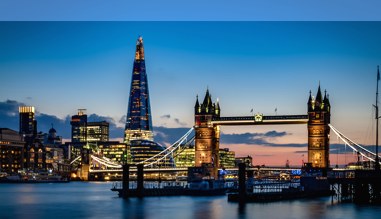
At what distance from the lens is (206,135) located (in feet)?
428

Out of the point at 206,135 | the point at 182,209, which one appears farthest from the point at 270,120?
the point at 182,209

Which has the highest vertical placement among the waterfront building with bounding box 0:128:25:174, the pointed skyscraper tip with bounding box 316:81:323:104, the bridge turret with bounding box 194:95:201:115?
the pointed skyscraper tip with bounding box 316:81:323:104

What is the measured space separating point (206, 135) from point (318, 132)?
19.2 meters

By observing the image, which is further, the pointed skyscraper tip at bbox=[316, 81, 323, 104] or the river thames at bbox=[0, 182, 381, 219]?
the pointed skyscraper tip at bbox=[316, 81, 323, 104]

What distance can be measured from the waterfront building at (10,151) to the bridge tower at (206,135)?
69.1m

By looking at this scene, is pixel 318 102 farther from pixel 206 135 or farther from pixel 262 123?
pixel 206 135

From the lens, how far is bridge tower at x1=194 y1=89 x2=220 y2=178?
130 m

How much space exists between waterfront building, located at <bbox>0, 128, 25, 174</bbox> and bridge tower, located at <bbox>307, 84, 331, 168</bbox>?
87.8m

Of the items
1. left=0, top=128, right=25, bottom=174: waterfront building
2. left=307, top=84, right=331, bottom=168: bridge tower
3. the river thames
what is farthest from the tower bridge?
left=0, top=128, right=25, bottom=174: waterfront building

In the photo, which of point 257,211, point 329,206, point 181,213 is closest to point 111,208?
point 181,213

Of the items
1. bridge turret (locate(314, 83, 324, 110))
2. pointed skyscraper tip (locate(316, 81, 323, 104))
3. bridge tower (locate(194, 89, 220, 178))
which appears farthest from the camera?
bridge tower (locate(194, 89, 220, 178))

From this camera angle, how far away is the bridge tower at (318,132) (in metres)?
122

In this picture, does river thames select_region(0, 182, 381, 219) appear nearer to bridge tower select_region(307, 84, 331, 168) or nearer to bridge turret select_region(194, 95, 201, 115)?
bridge tower select_region(307, 84, 331, 168)

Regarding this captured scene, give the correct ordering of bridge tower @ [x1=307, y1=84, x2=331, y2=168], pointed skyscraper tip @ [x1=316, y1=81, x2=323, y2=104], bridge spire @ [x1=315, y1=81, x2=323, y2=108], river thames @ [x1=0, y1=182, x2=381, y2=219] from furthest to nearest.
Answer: pointed skyscraper tip @ [x1=316, y1=81, x2=323, y2=104] < bridge spire @ [x1=315, y1=81, x2=323, y2=108] < bridge tower @ [x1=307, y1=84, x2=331, y2=168] < river thames @ [x1=0, y1=182, x2=381, y2=219]
